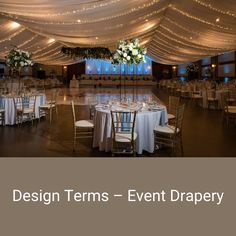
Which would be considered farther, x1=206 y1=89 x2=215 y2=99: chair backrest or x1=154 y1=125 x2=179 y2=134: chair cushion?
x1=206 y1=89 x2=215 y2=99: chair backrest

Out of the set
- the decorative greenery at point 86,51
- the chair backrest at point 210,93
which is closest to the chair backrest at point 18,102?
the chair backrest at point 210,93

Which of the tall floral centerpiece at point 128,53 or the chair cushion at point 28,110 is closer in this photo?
the tall floral centerpiece at point 128,53

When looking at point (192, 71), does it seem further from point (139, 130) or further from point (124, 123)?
point (124, 123)

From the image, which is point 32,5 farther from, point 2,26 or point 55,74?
point 55,74

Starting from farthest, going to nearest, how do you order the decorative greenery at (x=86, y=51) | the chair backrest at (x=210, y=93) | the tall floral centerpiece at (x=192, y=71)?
the tall floral centerpiece at (x=192, y=71) < the decorative greenery at (x=86, y=51) < the chair backrest at (x=210, y=93)

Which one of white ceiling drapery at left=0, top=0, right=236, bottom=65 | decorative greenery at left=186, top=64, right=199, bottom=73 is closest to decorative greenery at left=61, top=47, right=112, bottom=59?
white ceiling drapery at left=0, top=0, right=236, bottom=65

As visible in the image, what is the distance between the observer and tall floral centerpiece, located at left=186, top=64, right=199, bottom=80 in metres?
25.9

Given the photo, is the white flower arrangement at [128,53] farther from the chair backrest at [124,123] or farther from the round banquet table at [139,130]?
the chair backrest at [124,123]

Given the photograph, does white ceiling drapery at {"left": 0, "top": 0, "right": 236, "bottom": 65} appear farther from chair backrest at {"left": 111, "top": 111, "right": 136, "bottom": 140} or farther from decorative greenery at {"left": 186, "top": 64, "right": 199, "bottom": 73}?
decorative greenery at {"left": 186, "top": 64, "right": 199, "bottom": 73}

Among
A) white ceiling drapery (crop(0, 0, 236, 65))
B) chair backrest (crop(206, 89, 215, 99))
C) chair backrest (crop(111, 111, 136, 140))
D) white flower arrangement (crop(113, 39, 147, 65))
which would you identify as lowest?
chair backrest (crop(111, 111, 136, 140))

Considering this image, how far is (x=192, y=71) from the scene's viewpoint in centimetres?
2638

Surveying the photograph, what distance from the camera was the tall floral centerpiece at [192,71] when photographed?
25850mm

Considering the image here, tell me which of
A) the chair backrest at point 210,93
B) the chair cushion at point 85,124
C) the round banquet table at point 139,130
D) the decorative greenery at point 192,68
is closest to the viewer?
the round banquet table at point 139,130

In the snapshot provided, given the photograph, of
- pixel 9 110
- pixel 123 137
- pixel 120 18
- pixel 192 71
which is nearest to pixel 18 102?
pixel 9 110
